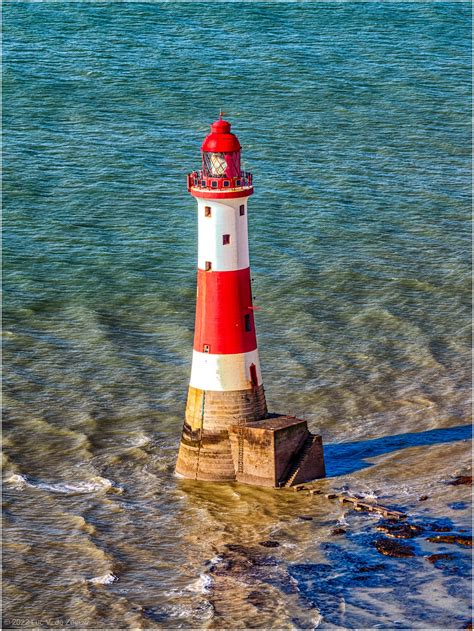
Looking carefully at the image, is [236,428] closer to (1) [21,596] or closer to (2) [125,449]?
(2) [125,449]

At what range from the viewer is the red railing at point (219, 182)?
120 feet

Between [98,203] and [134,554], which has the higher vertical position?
[98,203]

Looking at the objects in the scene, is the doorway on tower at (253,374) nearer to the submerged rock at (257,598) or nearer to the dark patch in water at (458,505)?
the dark patch in water at (458,505)

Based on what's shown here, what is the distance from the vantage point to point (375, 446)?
3966cm

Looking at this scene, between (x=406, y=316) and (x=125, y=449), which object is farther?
(x=406, y=316)

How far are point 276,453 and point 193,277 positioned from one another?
16.9 metres

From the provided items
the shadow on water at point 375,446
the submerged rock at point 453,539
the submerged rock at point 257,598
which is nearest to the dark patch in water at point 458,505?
the submerged rock at point 453,539

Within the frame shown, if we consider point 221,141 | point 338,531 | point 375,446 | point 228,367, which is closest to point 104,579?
point 338,531

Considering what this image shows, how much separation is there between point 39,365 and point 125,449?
6.38 m

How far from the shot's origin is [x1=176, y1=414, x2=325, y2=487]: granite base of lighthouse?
37188 mm

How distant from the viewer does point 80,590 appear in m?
32.2

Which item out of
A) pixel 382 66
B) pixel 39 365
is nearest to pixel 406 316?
pixel 39 365

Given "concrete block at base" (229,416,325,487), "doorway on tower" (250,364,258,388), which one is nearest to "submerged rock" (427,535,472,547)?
"concrete block at base" (229,416,325,487)

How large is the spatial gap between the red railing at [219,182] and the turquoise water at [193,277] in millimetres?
7108
